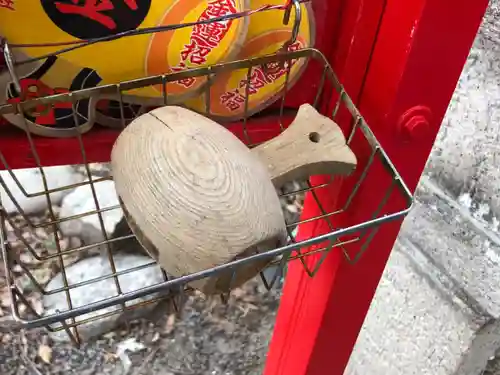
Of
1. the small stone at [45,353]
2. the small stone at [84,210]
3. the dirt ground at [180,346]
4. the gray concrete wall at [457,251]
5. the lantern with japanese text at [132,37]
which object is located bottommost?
the small stone at [45,353]

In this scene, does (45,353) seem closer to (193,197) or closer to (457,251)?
(457,251)

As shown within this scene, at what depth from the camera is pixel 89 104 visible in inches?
15.9

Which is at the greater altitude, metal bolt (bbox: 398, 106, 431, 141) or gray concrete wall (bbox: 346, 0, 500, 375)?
metal bolt (bbox: 398, 106, 431, 141)

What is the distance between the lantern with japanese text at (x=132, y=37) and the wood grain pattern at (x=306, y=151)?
0.22 ft

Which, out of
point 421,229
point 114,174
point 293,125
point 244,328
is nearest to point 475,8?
point 293,125

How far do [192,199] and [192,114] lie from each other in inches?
2.4

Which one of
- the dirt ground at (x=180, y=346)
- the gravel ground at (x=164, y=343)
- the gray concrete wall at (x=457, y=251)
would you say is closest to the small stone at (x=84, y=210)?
the gravel ground at (x=164, y=343)

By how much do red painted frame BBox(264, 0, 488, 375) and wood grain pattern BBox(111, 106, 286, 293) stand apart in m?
0.13

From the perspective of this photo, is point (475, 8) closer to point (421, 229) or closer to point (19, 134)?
point (19, 134)

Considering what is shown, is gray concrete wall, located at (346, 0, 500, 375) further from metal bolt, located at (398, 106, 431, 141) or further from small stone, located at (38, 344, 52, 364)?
small stone, located at (38, 344, 52, 364)

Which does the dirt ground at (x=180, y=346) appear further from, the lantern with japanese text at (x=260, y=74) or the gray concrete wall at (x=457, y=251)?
the lantern with japanese text at (x=260, y=74)

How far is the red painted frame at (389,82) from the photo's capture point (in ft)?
1.31

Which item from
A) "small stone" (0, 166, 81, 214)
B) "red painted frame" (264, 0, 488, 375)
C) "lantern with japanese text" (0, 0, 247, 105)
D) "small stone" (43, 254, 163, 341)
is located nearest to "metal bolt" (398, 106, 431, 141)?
"red painted frame" (264, 0, 488, 375)

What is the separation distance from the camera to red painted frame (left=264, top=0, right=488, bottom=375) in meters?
0.40
